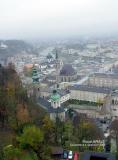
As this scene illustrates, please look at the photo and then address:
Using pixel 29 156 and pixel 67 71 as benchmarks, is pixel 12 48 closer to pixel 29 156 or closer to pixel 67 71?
pixel 67 71

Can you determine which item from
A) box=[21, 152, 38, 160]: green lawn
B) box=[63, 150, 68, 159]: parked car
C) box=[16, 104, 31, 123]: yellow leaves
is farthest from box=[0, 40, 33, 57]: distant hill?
box=[21, 152, 38, 160]: green lawn

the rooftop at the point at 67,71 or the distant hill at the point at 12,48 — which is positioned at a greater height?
the distant hill at the point at 12,48

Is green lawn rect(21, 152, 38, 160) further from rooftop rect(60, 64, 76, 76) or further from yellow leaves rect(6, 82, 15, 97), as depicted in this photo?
rooftop rect(60, 64, 76, 76)

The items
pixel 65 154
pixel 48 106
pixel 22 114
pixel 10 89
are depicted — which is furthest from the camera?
pixel 48 106

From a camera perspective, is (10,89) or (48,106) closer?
(10,89)

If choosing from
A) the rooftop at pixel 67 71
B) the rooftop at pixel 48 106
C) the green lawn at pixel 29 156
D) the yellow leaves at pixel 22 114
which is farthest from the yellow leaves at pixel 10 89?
the rooftop at pixel 67 71

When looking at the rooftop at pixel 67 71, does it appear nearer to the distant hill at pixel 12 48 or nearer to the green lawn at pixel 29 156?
the distant hill at pixel 12 48

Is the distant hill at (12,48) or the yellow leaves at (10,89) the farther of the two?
the distant hill at (12,48)

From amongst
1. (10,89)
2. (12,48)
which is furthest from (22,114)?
(12,48)

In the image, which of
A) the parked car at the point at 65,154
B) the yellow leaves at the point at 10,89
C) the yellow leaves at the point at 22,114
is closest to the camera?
the parked car at the point at 65,154
